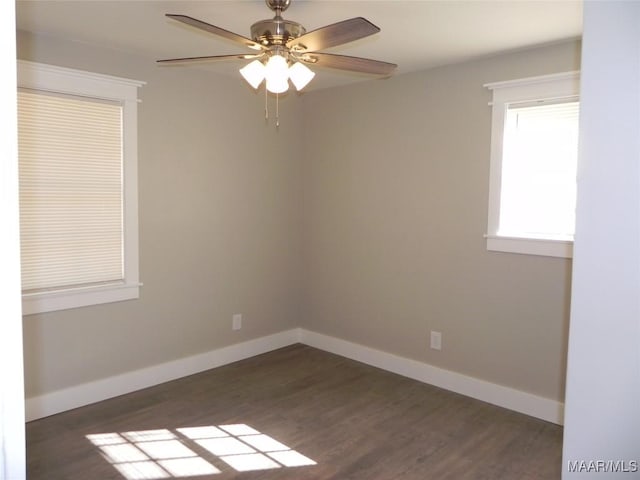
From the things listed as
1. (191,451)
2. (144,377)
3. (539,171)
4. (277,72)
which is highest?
(277,72)

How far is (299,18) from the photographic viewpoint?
8.48ft

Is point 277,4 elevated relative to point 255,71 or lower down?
elevated

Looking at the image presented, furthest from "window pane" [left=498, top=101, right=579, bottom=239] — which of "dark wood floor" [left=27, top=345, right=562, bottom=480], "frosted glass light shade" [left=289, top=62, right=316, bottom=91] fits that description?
"frosted glass light shade" [left=289, top=62, right=316, bottom=91]

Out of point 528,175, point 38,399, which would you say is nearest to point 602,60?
point 528,175

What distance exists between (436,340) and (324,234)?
1.43 meters

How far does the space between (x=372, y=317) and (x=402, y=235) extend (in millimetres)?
786

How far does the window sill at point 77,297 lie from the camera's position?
3.00m

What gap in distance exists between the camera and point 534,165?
3.23 m

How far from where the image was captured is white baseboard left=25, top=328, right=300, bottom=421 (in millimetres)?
3111

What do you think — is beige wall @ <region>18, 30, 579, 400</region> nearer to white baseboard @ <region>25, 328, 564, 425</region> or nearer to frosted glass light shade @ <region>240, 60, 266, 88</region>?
white baseboard @ <region>25, 328, 564, 425</region>

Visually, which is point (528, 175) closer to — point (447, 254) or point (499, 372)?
point (447, 254)

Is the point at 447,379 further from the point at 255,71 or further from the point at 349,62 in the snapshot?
the point at 255,71

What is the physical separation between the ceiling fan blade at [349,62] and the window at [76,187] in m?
1.71

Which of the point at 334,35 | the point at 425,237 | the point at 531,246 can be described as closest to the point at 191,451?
the point at 425,237
